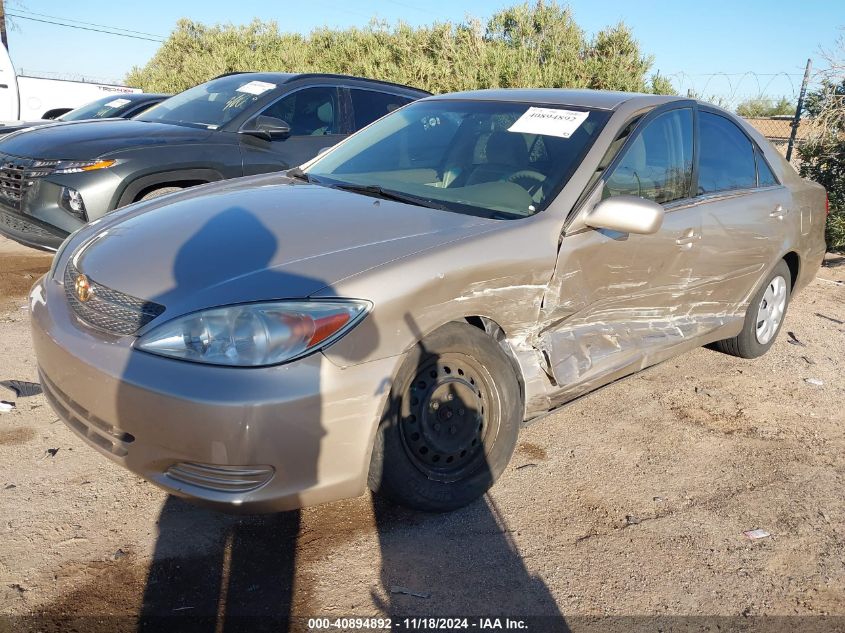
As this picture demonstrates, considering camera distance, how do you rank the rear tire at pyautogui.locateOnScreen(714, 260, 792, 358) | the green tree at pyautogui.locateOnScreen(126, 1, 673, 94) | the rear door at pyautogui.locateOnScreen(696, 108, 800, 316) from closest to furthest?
the rear door at pyautogui.locateOnScreen(696, 108, 800, 316) → the rear tire at pyautogui.locateOnScreen(714, 260, 792, 358) → the green tree at pyautogui.locateOnScreen(126, 1, 673, 94)

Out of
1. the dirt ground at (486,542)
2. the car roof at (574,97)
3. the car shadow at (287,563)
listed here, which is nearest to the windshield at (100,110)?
the dirt ground at (486,542)

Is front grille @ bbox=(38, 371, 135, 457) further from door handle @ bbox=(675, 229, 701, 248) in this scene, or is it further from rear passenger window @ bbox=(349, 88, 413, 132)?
rear passenger window @ bbox=(349, 88, 413, 132)

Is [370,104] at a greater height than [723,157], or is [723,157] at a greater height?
[723,157]

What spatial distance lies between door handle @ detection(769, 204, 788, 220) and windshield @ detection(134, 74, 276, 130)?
4.18 m

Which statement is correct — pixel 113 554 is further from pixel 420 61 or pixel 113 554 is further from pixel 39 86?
pixel 39 86

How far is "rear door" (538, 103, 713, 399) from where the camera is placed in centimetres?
324

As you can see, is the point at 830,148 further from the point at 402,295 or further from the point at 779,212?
the point at 402,295

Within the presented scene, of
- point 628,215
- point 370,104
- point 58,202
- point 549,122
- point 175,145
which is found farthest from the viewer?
point 370,104

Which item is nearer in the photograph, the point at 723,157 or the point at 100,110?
the point at 723,157

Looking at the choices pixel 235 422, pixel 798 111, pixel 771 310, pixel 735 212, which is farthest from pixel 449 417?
pixel 798 111

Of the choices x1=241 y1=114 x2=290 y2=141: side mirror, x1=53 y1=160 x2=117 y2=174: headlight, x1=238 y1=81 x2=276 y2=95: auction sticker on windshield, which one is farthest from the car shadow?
x1=238 y1=81 x2=276 y2=95: auction sticker on windshield

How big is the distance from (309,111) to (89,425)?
181 inches

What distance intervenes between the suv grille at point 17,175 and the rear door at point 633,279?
3994 mm

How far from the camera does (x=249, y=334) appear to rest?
235 centimetres
